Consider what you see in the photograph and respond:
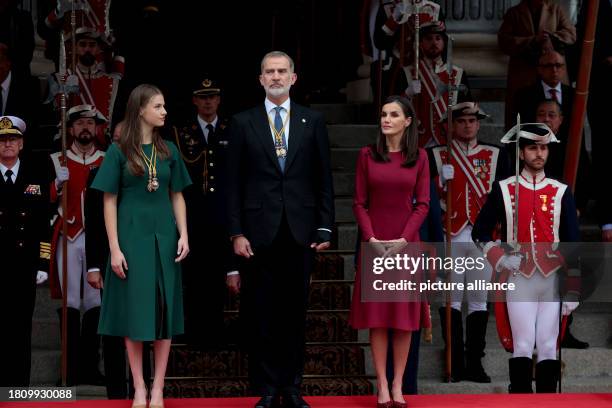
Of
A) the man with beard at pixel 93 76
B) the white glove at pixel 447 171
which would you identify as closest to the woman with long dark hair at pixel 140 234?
the white glove at pixel 447 171

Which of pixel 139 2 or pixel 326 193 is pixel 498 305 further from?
pixel 139 2

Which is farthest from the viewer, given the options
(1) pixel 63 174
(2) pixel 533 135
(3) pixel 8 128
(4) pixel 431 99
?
(4) pixel 431 99

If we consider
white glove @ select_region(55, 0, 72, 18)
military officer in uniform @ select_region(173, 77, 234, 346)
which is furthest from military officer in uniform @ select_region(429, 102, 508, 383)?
white glove @ select_region(55, 0, 72, 18)

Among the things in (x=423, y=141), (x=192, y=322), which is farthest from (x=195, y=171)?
(x=423, y=141)

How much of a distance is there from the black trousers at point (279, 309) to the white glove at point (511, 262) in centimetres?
155

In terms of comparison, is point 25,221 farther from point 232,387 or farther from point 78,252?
point 232,387

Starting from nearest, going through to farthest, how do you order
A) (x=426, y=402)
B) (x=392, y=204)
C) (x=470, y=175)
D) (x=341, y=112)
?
(x=392, y=204) < (x=426, y=402) < (x=470, y=175) < (x=341, y=112)

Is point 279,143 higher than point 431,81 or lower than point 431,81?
lower

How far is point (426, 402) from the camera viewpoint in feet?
27.8

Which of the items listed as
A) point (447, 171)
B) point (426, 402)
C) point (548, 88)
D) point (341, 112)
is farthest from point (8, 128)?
point (341, 112)

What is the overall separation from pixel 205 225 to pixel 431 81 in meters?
2.01

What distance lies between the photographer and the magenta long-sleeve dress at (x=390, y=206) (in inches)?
325

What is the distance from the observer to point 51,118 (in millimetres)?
12922

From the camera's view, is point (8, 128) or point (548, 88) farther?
point (548, 88)
